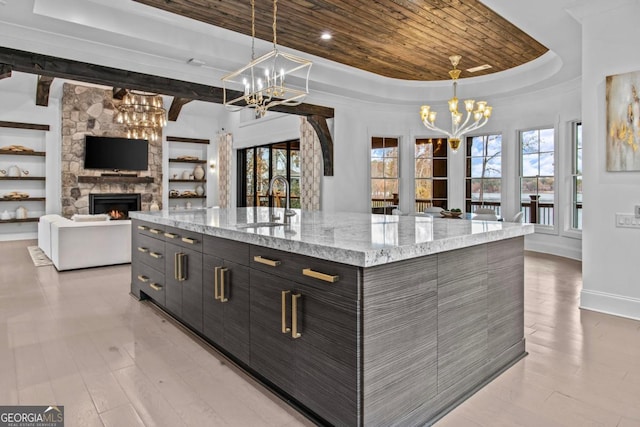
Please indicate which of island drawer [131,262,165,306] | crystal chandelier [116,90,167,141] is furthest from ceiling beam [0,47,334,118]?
island drawer [131,262,165,306]

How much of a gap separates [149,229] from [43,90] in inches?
271

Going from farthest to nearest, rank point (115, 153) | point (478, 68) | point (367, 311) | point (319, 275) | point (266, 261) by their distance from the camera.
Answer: point (115, 153) → point (478, 68) → point (266, 261) → point (319, 275) → point (367, 311)

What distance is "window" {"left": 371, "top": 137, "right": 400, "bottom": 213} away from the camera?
Answer: 8281mm

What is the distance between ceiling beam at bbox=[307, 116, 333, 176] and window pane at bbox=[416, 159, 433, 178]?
6.65 feet

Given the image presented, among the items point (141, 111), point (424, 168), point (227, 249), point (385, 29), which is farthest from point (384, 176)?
point (227, 249)

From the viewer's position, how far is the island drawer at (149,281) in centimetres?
346

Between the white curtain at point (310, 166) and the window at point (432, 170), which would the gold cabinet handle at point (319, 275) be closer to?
the white curtain at point (310, 166)

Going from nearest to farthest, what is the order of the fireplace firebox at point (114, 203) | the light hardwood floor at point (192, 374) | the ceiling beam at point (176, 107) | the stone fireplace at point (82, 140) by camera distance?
the light hardwood floor at point (192, 374) < the stone fireplace at point (82, 140) < the fireplace firebox at point (114, 203) < the ceiling beam at point (176, 107)

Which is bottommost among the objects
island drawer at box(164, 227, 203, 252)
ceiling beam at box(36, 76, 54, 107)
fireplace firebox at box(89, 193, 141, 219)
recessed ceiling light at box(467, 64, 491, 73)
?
island drawer at box(164, 227, 203, 252)

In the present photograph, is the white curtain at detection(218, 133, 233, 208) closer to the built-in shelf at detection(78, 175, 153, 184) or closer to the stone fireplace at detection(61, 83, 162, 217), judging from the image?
the built-in shelf at detection(78, 175, 153, 184)

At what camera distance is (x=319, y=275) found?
171 cm

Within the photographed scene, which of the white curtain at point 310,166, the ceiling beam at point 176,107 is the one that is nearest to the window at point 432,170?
the white curtain at point 310,166

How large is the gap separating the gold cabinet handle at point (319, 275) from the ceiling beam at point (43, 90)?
8.42 meters

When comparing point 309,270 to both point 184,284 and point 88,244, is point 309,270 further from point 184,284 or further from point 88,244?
point 88,244
